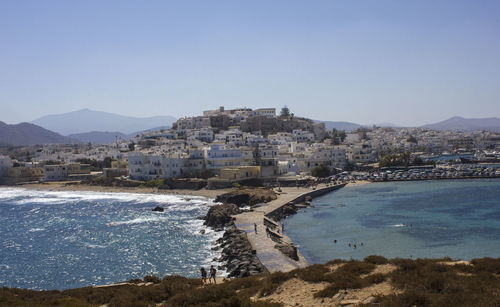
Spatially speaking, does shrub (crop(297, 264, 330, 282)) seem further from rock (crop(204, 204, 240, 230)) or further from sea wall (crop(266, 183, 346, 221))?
sea wall (crop(266, 183, 346, 221))

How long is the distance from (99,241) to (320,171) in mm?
37682

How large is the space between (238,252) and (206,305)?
12.3m

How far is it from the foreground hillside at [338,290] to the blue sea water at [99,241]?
7.30 metres

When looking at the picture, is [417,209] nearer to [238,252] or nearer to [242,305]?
[238,252]

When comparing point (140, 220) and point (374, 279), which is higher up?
point (374, 279)

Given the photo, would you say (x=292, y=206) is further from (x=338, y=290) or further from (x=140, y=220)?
(x=338, y=290)

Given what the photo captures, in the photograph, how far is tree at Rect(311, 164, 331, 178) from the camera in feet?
203

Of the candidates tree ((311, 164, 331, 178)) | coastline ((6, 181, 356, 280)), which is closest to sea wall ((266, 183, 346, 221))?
coastline ((6, 181, 356, 280))

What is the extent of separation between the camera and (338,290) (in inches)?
488

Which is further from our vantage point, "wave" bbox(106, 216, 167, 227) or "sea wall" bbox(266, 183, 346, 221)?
"wave" bbox(106, 216, 167, 227)

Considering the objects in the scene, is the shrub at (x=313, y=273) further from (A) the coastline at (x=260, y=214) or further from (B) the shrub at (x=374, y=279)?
(A) the coastline at (x=260, y=214)

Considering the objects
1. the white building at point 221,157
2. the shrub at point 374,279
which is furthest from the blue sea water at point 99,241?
the shrub at point 374,279

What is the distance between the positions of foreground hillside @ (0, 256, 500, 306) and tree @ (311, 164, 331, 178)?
46.3 meters

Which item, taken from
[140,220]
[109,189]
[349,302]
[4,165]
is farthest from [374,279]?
[4,165]
